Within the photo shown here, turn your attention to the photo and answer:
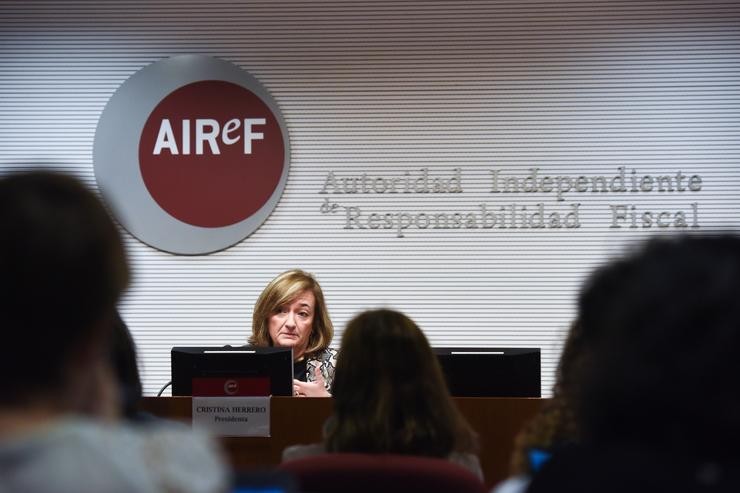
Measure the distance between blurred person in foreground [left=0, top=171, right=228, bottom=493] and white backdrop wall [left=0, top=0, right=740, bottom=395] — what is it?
16.4 ft

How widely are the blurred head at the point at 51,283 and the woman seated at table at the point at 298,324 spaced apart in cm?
409

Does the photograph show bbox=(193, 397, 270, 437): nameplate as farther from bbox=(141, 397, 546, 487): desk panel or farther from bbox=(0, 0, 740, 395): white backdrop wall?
bbox=(0, 0, 740, 395): white backdrop wall

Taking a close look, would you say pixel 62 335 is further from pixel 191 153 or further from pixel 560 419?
pixel 191 153

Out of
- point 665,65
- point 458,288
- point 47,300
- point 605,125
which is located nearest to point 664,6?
point 665,65

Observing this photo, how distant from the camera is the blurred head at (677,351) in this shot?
1.31 meters

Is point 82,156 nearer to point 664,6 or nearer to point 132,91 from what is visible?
point 132,91

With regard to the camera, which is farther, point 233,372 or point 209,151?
point 209,151

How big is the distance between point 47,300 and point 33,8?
5.73 m

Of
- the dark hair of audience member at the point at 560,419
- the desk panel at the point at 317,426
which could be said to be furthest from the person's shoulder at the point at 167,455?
the desk panel at the point at 317,426

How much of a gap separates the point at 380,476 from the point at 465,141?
4.05 m

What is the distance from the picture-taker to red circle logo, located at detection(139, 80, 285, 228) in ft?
20.2

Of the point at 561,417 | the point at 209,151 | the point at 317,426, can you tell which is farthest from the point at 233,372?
the point at 209,151

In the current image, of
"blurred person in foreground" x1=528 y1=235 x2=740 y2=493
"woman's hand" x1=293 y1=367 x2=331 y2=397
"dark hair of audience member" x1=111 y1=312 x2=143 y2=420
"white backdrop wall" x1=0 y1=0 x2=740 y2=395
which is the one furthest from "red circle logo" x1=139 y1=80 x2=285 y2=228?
"blurred person in foreground" x1=528 y1=235 x2=740 y2=493

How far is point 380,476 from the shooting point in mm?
2318
